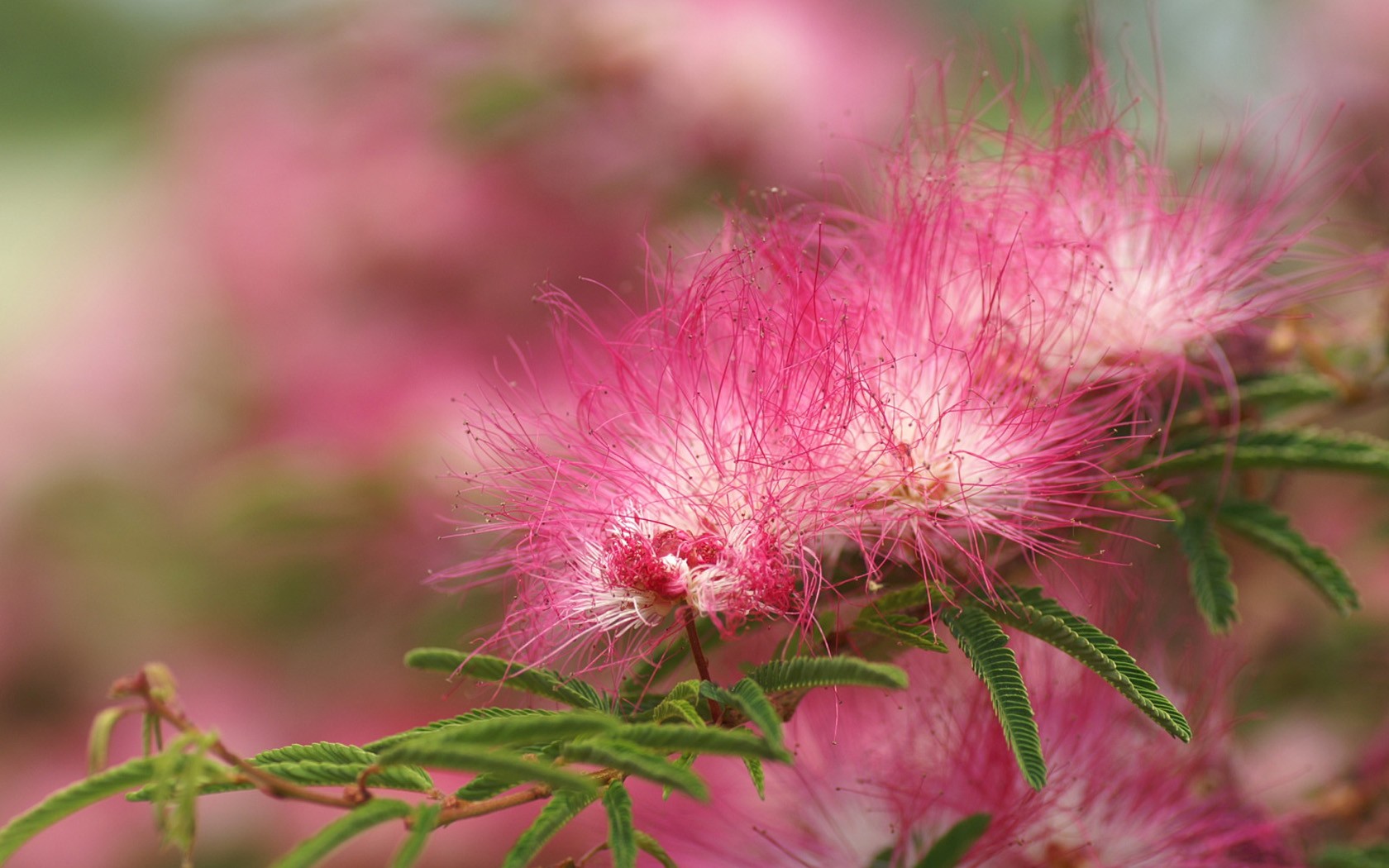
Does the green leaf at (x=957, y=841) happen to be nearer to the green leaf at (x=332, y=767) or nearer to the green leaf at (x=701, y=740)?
the green leaf at (x=701, y=740)

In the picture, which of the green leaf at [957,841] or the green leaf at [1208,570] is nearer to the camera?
the green leaf at [957,841]

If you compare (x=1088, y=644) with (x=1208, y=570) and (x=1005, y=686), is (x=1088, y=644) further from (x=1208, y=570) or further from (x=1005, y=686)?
(x=1208, y=570)

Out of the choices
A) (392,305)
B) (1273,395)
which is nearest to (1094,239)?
(1273,395)

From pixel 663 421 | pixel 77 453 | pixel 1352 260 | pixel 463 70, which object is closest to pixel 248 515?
pixel 463 70

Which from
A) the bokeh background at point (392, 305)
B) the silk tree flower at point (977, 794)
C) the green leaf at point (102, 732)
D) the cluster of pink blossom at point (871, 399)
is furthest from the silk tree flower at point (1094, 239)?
the green leaf at point (102, 732)

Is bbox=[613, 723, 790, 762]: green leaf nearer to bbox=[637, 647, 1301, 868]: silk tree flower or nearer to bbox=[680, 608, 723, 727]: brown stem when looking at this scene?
bbox=[680, 608, 723, 727]: brown stem

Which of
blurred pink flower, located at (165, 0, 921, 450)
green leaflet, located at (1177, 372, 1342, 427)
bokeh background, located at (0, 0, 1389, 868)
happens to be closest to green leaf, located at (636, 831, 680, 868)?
bokeh background, located at (0, 0, 1389, 868)
